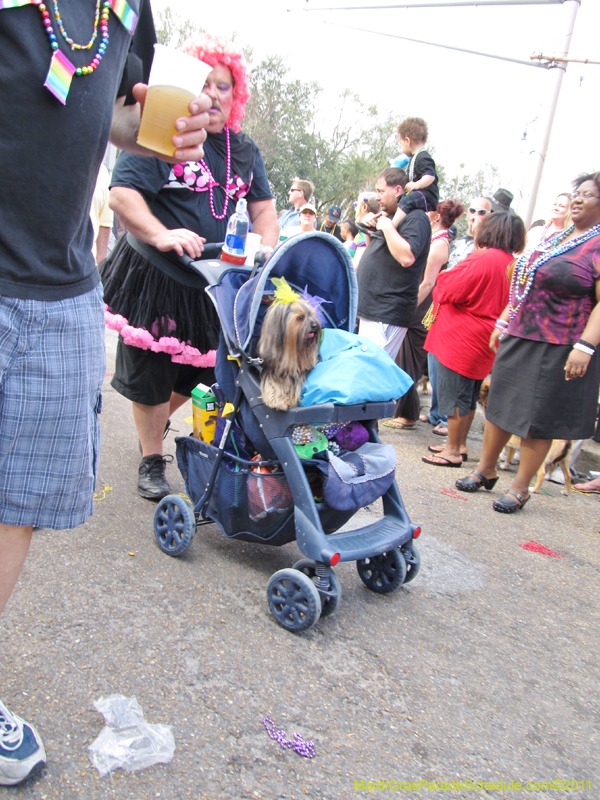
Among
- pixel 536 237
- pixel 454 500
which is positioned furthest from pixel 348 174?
pixel 454 500

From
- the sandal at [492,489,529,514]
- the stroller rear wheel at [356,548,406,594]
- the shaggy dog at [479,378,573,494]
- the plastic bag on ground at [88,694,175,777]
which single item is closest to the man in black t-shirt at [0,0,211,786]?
the plastic bag on ground at [88,694,175,777]

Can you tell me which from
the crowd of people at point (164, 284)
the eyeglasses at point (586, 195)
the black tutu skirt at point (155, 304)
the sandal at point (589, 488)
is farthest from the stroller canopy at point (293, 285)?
the sandal at point (589, 488)

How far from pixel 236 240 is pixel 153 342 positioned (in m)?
0.67

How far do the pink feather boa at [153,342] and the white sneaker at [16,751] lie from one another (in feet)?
5.91

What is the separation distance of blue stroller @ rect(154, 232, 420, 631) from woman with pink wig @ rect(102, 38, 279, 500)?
0.39 meters

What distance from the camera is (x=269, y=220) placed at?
3.33 m

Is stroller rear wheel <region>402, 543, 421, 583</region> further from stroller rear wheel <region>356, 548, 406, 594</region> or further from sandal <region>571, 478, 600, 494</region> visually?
sandal <region>571, 478, 600, 494</region>

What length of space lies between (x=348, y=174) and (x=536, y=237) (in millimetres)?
33013

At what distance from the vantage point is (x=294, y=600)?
229 cm

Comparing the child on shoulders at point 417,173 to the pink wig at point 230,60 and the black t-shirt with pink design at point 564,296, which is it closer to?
the black t-shirt with pink design at point 564,296

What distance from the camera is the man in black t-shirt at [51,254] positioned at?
4.04 ft

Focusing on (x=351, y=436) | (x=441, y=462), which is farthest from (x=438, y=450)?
(x=351, y=436)

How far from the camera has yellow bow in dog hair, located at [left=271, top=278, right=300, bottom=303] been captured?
243 cm

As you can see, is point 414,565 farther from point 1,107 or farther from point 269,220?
point 1,107
